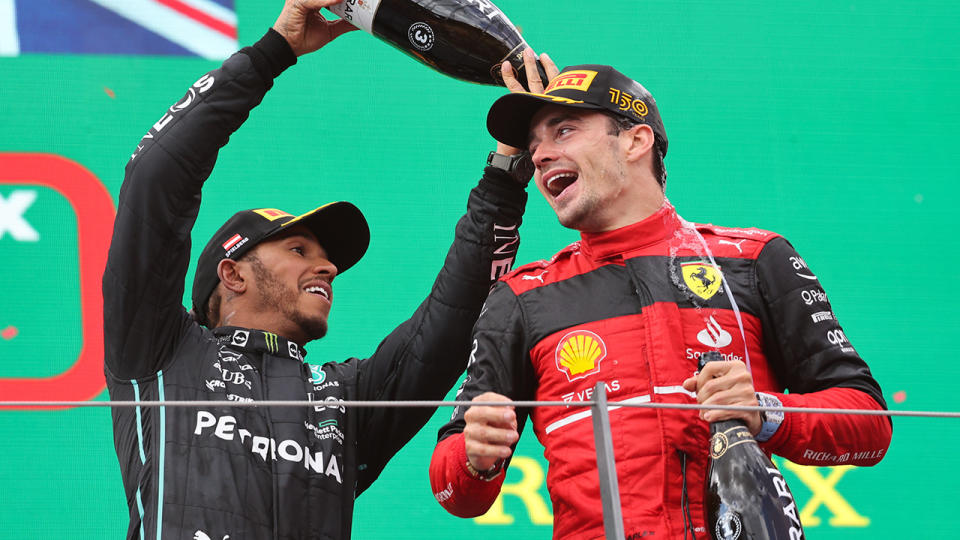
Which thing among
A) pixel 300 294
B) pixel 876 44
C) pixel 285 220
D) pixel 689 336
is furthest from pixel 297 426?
pixel 876 44

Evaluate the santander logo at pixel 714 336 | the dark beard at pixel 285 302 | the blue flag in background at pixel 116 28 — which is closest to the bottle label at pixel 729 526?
the santander logo at pixel 714 336

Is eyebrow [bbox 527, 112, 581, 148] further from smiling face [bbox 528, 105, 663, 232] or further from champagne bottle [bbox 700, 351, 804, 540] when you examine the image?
champagne bottle [bbox 700, 351, 804, 540]

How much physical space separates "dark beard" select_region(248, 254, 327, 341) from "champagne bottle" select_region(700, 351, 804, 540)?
2.61ft

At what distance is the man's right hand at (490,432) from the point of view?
1.18m

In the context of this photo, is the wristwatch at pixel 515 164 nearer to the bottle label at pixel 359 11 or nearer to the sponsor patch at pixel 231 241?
the bottle label at pixel 359 11

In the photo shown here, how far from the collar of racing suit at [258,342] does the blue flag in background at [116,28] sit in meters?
0.71

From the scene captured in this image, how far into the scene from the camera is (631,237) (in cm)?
143

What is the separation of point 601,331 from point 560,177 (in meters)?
0.23

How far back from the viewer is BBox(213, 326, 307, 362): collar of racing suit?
5.74ft

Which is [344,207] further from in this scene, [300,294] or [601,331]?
[601,331]

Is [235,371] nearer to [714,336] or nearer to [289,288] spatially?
[289,288]

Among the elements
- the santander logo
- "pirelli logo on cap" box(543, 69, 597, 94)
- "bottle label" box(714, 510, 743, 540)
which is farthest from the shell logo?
"pirelli logo on cap" box(543, 69, 597, 94)

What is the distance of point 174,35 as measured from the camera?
230cm

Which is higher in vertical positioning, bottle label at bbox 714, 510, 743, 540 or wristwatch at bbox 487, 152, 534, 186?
wristwatch at bbox 487, 152, 534, 186
